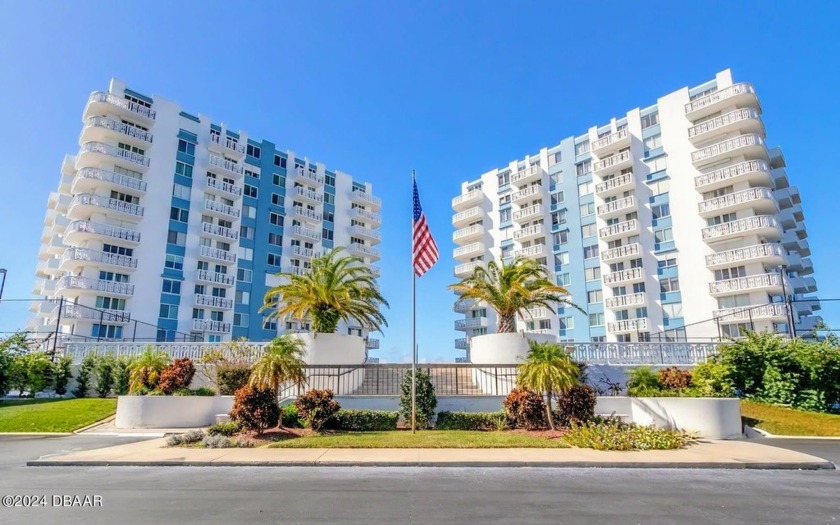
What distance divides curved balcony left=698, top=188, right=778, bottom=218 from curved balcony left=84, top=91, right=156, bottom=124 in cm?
5928

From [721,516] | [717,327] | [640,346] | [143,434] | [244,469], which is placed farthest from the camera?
[717,327]

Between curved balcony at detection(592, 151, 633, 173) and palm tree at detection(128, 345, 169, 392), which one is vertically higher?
curved balcony at detection(592, 151, 633, 173)

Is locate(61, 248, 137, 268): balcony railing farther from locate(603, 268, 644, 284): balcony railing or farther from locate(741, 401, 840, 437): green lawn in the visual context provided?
locate(741, 401, 840, 437): green lawn

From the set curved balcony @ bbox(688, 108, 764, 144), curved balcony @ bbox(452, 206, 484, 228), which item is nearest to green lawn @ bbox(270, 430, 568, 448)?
curved balcony @ bbox(688, 108, 764, 144)

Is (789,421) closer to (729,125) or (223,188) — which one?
(729,125)

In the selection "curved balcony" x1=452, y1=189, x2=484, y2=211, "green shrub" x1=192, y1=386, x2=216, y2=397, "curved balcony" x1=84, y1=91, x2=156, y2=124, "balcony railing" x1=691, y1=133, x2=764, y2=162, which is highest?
"curved balcony" x1=84, y1=91, x2=156, y2=124

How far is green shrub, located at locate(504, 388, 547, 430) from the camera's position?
15891 millimetres

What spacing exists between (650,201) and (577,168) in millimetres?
11787

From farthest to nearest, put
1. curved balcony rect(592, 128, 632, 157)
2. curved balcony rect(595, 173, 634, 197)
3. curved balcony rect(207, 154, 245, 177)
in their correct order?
curved balcony rect(207, 154, 245, 177)
curved balcony rect(592, 128, 632, 157)
curved balcony rect(595, 173, 634, 197)

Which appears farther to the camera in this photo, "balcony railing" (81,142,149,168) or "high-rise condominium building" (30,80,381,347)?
"balcony railing" (81,142,149,168)

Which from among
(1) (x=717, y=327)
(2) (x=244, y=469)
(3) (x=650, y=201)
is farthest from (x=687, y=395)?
(3) (x=650, y=201)

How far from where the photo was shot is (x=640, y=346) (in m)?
22.8

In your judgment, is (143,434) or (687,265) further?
(687,265)

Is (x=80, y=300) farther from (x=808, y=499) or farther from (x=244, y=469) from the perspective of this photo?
(x=808, y=499)
